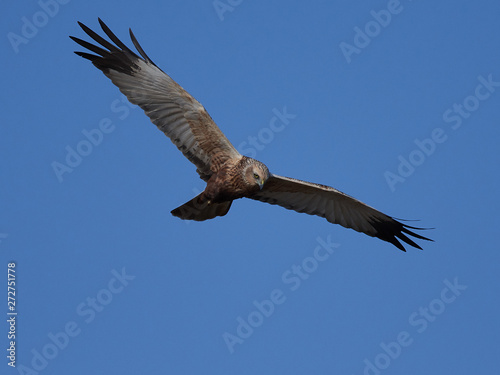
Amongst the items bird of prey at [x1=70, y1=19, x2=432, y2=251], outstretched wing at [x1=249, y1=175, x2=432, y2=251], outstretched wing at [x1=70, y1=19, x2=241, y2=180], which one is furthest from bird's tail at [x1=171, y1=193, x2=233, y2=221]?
outstretched wing at [x1=249, y1=175, x2=432, y2=251]

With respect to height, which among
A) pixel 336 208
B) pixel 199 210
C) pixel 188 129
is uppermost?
pixel 336 208

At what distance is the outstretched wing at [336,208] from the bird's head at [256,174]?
100cm

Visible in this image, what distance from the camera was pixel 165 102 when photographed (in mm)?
11109

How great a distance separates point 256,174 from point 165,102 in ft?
6.29

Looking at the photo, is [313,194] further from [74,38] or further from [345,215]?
[74,38]

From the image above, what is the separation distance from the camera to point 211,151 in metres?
11.1

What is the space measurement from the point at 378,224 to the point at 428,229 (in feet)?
3.79

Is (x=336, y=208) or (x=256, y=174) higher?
(x=336, y=208)

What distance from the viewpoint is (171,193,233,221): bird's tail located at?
11.2 metres

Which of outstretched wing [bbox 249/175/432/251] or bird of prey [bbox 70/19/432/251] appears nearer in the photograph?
bird of prey [bbox 70/19/432/251]

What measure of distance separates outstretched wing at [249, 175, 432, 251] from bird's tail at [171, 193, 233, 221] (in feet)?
2.60

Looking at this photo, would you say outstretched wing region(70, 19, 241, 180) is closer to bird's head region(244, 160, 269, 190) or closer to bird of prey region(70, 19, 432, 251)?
bird of prey region(70, 19, 432, 251)

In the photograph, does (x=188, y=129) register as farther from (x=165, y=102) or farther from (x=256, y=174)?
(x=256, y=174)

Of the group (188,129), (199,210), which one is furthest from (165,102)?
(199,210)
